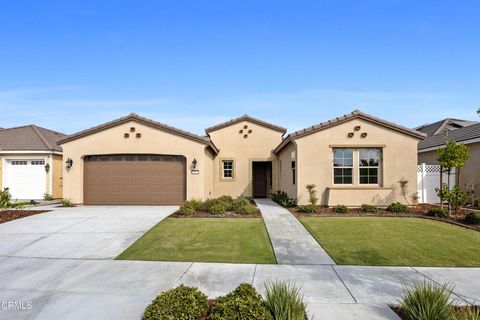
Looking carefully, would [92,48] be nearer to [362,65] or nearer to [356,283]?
[362,65]

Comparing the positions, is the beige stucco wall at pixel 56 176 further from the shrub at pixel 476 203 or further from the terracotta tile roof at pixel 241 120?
the shrub at pixel 476 203

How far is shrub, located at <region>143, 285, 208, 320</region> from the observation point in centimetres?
341

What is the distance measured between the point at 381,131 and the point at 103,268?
12694 mm

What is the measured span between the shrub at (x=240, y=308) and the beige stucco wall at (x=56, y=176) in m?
19.0

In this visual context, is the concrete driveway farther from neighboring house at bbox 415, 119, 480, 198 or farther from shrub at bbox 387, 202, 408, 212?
neighboring house at bbox 415, 119, 480, 198

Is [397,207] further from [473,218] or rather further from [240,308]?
[240,308]

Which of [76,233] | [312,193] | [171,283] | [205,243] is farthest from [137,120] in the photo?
[171,283]

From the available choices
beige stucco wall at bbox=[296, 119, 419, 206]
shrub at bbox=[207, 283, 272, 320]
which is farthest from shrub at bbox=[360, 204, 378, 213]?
shrub at bbox=[207, 283, 272, 320]

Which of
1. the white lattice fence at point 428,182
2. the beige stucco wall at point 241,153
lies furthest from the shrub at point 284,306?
the beige stucco wall at point 241,153

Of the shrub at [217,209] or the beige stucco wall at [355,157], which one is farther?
the beige stucco wall at [355,157]

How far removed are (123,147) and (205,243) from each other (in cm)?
936

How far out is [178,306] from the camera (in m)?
3.50

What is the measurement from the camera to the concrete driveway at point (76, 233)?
22.7 ft

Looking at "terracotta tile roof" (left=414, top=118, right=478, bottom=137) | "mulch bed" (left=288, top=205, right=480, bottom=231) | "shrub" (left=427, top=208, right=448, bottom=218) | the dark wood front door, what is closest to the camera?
"mulch bed" (left=288, top=205, right=480, bottom=231)
